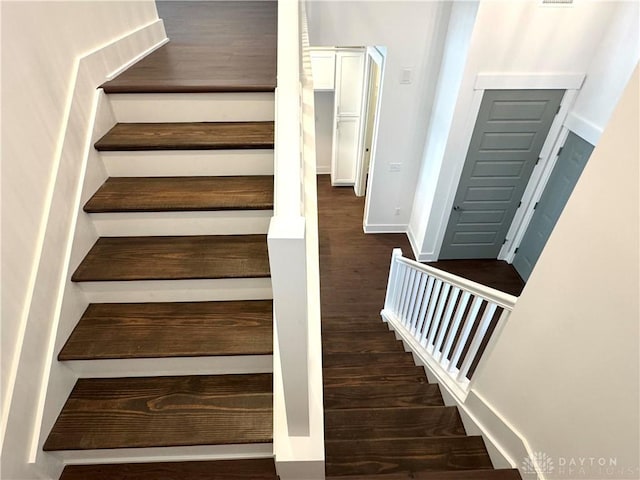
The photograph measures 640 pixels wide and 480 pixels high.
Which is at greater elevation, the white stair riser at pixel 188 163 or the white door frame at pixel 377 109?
the white stair riser at pixel 188 163

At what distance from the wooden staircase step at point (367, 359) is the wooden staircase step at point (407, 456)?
944mm

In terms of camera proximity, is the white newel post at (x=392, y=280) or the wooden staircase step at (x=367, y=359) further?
the white newel post at (x=392, y=280)

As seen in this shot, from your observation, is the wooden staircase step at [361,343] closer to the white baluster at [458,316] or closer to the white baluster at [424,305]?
the white baluster at [424,305]

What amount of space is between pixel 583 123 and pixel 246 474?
12.3 ft

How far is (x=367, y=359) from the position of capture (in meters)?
2.78

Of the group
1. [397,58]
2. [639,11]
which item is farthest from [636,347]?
[397,58]

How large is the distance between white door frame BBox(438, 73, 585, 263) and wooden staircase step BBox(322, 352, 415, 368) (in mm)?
1964

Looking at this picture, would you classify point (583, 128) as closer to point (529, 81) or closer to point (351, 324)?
point (529, 81)

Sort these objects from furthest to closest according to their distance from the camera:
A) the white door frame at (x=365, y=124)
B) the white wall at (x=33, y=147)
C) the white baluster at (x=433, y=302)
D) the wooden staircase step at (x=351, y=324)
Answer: the white door frame at (x=365, y=124) < the wooden staircase step at (x=351, y=324) < the white baluster at (x=433, y=302) < the white wall at (x=33, y=147)

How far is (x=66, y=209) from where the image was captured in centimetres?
141

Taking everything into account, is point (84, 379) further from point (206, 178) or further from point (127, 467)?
point (206, 178)

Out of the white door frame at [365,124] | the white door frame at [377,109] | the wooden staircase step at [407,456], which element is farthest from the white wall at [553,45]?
the wooden staircase step at [407,456]

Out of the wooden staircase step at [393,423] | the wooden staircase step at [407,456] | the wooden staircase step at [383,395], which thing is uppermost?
the wooden staircase step at [407,456]

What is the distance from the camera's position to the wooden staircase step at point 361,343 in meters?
3.16
